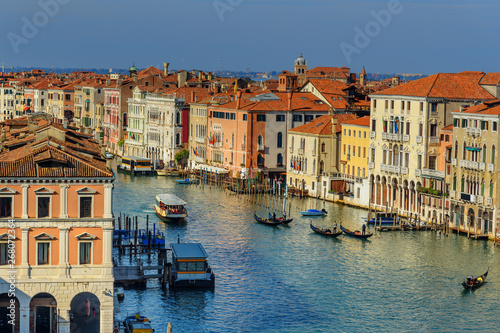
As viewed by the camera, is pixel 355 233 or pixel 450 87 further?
pixel 450 87

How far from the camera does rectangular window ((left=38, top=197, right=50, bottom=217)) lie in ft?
72.8

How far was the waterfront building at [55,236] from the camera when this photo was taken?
22.0m

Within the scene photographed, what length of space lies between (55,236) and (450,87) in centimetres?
2703

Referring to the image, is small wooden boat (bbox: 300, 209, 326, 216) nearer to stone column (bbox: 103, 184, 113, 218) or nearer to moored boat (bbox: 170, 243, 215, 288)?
moored boat (bbox: 170, 243, 215, 288)

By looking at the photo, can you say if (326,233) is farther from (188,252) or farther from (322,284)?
(188,252)

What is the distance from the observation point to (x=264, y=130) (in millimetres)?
59406

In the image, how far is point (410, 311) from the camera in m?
27.9

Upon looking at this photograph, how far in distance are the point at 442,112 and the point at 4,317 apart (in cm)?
2635

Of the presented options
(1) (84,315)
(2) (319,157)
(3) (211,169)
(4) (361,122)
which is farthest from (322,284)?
(3) (211,169)

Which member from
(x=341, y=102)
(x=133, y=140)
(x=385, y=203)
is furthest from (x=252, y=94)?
(x=385, y=203)

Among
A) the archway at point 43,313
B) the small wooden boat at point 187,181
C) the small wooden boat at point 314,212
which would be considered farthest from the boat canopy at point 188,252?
the small wooden boat at point 187,181

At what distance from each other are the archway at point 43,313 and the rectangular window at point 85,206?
6.71 ft

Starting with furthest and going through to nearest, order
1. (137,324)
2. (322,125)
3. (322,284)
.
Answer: (322,125), (322,284), (137,324)

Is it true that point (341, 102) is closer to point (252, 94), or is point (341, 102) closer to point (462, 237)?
point (252, 94)
